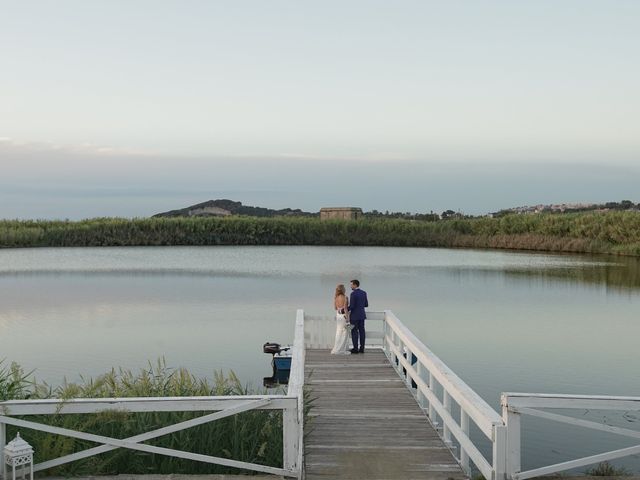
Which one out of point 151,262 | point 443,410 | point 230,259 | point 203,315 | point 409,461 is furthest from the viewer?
point 230,259

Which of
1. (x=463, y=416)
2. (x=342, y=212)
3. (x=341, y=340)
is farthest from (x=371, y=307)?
(x=342, y=212)

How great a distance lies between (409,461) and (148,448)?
2.73 meters

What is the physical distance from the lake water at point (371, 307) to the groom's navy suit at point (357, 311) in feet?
6.70

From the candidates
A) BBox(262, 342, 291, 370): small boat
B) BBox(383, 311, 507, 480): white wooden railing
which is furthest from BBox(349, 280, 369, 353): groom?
BBox(383, 311, 507, 480): white wooden railing

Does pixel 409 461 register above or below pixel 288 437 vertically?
below

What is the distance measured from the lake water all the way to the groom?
2.02 meters

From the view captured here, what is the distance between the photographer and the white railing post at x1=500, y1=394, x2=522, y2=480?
637cm

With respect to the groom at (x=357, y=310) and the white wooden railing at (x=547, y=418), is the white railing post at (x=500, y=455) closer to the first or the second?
the white wooden railing at (x=547, y=418)

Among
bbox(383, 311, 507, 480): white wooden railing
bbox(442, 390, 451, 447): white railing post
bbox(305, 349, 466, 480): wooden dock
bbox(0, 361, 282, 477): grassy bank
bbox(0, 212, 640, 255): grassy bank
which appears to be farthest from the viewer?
bbox(0, 212, 640, 255): grassy bank

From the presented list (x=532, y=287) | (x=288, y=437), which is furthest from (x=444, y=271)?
(x=288, y=437)

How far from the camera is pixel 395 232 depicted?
209 ft

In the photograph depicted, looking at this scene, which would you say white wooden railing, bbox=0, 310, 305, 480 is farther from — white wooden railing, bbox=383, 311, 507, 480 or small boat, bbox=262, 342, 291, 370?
small boat, bbox=262, 342, 291, 370

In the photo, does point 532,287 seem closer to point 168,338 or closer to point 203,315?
point 203,315

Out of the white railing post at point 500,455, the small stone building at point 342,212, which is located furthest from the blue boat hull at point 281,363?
the small stone building at point 342,212
